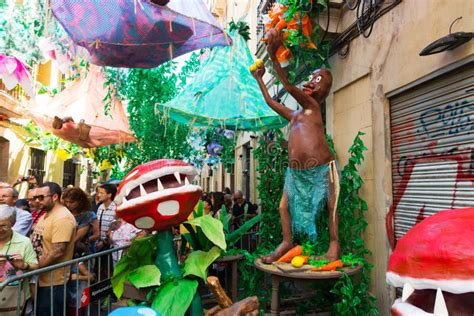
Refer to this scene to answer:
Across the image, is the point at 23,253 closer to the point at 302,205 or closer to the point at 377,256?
the point at 302,205

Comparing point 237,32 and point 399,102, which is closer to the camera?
point 399,102

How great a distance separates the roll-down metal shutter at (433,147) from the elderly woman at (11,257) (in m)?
3.46

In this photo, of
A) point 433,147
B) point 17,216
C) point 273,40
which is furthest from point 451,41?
point 17,216

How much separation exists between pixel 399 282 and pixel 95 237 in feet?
14.2

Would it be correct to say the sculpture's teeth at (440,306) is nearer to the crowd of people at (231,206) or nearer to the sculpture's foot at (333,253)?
the sculpture's foot at (333,253)

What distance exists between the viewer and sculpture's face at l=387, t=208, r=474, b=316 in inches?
41.4

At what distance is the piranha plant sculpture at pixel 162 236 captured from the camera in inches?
92.5

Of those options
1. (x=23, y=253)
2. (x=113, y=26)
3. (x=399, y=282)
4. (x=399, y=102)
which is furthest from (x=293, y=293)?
(x=113, y=26)

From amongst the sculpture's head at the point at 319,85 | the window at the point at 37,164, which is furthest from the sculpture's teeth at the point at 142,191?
the window at the point at 37,164

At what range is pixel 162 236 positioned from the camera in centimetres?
262

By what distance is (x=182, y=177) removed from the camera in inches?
101

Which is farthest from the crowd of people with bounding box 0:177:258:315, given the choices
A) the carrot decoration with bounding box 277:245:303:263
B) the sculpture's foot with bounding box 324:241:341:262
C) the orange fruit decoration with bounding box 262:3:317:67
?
the orange fruit decoration with bounding box 262:3:317:67

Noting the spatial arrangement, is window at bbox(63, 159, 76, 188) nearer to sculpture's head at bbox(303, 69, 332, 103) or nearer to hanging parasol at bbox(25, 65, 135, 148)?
hanging parasol at bbox(25, 65, 135, 148)

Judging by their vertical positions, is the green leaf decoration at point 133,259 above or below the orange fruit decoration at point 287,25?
below
